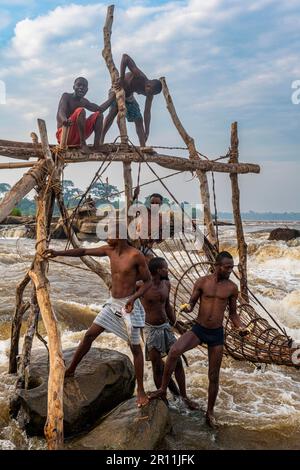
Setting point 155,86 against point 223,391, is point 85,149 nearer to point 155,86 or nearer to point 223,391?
point 155,86

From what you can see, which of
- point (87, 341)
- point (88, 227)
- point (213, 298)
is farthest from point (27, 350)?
point (88, 227)

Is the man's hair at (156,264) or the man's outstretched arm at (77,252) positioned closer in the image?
the man's outstretched arm at (77,252)

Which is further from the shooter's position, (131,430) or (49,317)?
(49,317)

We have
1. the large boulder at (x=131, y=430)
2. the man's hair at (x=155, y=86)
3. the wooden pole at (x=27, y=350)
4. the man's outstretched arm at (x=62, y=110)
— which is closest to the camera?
the large boulder at (x=131, y=430)

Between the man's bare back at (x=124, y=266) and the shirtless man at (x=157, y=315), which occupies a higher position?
the man's bare back at (x=124, y=266)

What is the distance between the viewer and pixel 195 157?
621 cm

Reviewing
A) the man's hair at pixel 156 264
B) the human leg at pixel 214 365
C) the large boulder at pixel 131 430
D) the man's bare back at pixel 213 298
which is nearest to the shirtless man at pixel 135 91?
the man's hair at pixel 156 264

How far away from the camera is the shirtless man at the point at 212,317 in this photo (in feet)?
12.4

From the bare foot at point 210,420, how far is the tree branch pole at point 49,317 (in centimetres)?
136

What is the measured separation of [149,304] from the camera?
13.3 feet

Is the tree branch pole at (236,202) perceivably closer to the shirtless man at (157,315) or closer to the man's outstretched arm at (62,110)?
the shirtless man at (157,315)

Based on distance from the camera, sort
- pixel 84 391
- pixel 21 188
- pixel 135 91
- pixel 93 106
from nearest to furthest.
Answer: pixel 21 188
pixel 84 391
pixel 93 106
pixel 135 91

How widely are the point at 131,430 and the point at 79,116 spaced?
2953 millimetres

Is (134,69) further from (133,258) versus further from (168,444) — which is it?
(168,444)
